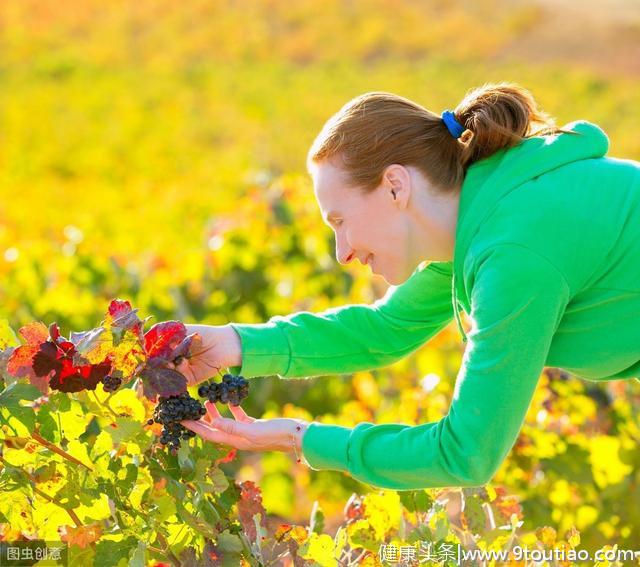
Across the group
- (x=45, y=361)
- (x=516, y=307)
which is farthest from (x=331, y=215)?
(x=45, y=361)

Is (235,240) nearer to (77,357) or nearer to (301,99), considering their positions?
(77,357)

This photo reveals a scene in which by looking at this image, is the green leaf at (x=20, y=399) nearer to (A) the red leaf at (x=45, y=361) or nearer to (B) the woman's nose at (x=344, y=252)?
(A) the red leaf at (x=45, y=361)

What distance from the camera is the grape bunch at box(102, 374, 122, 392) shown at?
1.38 meters

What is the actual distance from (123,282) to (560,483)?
1801mm

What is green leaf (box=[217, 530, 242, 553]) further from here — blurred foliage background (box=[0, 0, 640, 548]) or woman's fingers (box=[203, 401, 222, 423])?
blurred foliage background (box=[0, 0, 640, 548])

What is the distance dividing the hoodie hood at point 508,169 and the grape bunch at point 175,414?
0.42 m

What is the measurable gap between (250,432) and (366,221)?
0.35 m

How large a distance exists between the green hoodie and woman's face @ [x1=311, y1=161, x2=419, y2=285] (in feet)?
0.32

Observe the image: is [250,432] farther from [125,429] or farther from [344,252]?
[344,252]

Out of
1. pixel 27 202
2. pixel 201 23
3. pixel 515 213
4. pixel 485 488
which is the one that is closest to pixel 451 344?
pixel 485 488

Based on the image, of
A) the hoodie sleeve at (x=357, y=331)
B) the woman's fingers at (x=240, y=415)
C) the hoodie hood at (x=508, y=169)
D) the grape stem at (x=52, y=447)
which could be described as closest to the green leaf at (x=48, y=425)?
the grape stem at (x=52, y=447)

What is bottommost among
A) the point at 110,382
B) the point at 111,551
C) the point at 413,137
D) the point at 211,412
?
the point at 111,551

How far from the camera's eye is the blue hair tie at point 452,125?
1.62 metres

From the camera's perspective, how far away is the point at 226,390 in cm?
141
